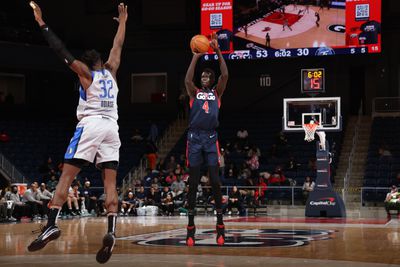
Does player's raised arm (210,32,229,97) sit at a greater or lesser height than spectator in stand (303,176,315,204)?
greater

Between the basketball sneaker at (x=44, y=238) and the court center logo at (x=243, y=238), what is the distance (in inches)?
114

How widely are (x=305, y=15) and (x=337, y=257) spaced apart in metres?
17.8

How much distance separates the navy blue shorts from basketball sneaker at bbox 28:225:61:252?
2705mm

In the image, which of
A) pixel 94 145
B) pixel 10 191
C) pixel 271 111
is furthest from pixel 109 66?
pixel 271 111

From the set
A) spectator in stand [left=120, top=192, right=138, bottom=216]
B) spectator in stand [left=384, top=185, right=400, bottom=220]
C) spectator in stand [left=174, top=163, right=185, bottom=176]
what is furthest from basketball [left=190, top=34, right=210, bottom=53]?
spectator in stand [left=174, top=163, right=185, bottom=176]

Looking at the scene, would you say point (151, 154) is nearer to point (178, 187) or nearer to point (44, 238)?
point (178, 187)

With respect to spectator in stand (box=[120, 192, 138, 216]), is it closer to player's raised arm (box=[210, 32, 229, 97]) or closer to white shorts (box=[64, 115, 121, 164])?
player's raised arm (box=[210, 32, 229, 97])

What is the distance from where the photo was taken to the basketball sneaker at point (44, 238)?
6.29 m

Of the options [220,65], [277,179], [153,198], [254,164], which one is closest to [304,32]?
[254,164]

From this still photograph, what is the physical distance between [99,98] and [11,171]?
62.8ft

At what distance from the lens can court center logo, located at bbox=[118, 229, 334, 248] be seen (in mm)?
9320

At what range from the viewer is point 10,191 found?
63.8 feet

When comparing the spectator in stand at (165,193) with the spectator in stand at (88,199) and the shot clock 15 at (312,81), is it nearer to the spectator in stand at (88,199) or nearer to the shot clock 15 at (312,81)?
the spectator in stand at (88,199)

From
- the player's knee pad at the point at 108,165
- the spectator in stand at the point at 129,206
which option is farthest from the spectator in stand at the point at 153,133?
the player's knee pad at the point at 108,165
